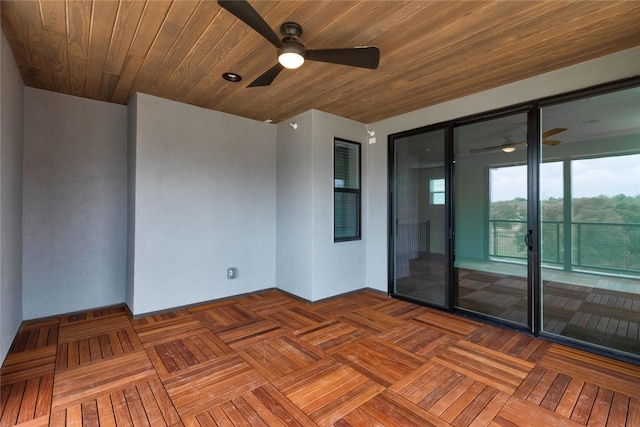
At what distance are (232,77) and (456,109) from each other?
2629 mm

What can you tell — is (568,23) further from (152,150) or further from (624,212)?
(152,150)

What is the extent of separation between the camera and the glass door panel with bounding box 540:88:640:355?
2625 millimetres

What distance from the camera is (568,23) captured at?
2.16 metres

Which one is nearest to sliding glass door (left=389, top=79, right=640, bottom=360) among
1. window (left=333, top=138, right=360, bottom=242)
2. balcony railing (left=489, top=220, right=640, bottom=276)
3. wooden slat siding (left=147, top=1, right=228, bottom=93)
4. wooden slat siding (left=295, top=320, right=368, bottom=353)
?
balcony railing (left=489, top=220, right=640, bottom=276)

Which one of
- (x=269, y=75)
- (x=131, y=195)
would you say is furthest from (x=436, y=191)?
(x=131, y=195)

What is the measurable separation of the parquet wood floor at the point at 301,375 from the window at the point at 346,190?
1403 mm

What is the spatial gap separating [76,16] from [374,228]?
3.92 m

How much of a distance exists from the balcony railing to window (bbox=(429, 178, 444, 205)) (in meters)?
0.77

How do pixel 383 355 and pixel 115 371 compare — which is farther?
pixel 383 355

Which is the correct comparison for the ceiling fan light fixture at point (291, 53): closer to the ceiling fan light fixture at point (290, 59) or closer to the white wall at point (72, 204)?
the ceiling fan light fixture at point (290, 59)

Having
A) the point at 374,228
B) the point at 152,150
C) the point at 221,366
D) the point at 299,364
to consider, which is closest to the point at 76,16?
the point at 152,150

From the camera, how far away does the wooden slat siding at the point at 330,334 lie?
9.52 ft

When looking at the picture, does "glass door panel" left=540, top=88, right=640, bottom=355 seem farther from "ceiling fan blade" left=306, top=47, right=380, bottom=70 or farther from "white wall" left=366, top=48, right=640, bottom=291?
"ceiling fan blade" left=306, top=47, right=380, bottom=70

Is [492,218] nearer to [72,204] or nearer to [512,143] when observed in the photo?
[512,143]
